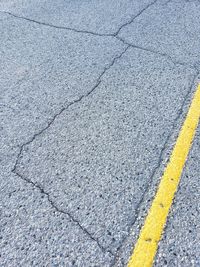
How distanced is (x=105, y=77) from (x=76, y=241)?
238 cm

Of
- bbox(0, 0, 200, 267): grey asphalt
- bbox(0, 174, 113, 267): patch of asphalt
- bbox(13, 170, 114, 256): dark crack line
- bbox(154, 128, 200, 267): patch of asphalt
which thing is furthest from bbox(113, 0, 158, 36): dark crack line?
bbox(0, 174, 113, 267): patch of asphalt

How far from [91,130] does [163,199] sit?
1116mm

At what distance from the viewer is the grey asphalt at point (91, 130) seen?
2.55 metres

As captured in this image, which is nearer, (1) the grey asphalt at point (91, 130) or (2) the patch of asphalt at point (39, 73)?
(1) the grey asphalt at point (91, 130)

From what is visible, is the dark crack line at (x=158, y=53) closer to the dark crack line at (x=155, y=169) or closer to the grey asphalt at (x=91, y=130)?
the grey asphalt at (x=91, y=130)

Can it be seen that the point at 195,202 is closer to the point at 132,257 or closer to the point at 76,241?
the point at 132,257

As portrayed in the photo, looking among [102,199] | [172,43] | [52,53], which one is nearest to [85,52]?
[52,53]

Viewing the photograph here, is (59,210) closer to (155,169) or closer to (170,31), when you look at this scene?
(155,169)

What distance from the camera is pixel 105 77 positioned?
4.34 metres

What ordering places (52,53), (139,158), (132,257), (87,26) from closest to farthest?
1. (132,257)
2. (139,158)
3. (52,53)
4. (87,26)

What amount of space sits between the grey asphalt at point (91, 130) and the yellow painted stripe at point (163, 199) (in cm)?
5

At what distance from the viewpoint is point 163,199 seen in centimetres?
283

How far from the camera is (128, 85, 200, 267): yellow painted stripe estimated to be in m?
2.44

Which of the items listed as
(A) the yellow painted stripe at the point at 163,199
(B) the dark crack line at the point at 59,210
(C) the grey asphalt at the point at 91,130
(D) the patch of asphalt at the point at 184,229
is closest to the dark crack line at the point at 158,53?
(C) the grey asphalt at the point at 91,130
